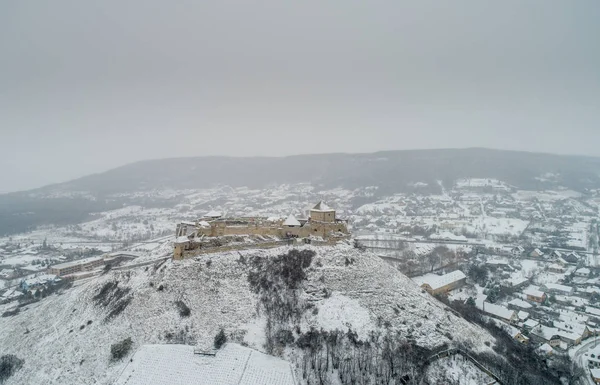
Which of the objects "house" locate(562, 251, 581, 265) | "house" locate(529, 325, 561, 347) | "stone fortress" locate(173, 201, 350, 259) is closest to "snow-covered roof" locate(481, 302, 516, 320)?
"house" locate(529, 325, 561, 347)

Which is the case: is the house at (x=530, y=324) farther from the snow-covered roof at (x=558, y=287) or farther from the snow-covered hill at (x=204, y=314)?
the snow-covered roof at (x=558, y=287)

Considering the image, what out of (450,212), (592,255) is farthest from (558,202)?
(592,255)

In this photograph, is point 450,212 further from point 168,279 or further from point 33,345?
point 33,345

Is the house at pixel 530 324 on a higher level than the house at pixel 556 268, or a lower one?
higher

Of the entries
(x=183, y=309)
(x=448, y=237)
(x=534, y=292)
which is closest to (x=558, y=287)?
(x=534, y=292)

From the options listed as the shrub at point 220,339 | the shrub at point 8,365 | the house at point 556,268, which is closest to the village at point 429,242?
the house at point 556,268
